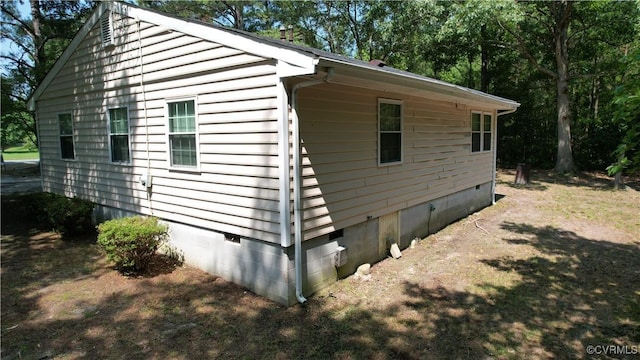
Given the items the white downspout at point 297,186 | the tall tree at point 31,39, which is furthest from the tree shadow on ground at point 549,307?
the tall tree at point 31,39

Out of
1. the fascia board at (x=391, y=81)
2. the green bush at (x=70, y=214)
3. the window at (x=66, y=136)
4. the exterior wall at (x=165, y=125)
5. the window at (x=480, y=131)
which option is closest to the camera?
the fascia board at (x=391, y=81)

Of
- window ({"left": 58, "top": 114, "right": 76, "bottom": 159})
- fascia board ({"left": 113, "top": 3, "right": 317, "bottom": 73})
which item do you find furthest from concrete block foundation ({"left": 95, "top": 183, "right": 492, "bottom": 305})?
window ({"left": 58, "top": 114, "right": 76, "bottom": 159})

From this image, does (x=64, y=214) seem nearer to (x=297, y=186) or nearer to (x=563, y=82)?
(x=297, y=186)

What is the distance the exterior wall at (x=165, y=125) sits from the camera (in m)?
4.79

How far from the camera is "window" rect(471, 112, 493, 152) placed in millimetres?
10031

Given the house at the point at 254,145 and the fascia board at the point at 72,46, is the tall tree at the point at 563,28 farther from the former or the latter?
the fascia board at the point at 72,46

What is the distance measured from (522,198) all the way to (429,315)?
9.05 m

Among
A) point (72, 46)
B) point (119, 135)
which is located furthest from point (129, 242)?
point (72, 46)

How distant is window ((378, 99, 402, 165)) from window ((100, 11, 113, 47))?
5265 millimetres

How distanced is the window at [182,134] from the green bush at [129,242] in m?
1.13

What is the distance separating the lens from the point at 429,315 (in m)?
4.56

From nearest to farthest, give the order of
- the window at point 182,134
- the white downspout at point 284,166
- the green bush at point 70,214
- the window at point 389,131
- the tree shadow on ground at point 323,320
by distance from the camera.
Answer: the tree shadow on ground at point 323,320 < the white downspout at point 284,166 < the window at point 182,134 < the window at point 389,131 < the green bush at point 70,214

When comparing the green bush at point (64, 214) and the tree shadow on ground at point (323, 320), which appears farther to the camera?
the green bush at point (64, 214)

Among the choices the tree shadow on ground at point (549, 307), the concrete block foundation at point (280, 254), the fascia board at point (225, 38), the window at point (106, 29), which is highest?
the window at point (106, 29)
